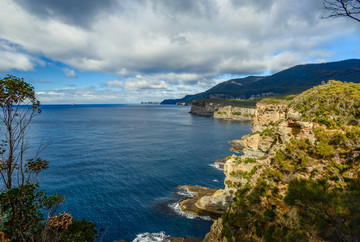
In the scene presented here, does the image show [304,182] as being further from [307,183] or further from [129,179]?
[129,179]

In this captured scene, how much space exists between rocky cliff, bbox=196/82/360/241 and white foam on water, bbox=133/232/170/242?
1028 centimetres

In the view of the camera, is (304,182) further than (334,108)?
No

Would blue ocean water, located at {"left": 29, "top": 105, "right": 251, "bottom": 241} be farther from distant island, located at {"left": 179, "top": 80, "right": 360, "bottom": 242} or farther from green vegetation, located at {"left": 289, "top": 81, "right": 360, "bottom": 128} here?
green vegetation, located at {"left": 289, "top": 81, "right": 360, "bottom": 128}

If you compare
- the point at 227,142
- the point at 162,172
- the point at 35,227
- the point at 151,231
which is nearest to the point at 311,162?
the point at 35,227

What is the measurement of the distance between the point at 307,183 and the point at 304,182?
536mm

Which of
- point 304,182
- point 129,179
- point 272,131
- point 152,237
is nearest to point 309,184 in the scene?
point 304,182

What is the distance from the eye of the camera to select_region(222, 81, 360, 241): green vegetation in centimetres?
1224

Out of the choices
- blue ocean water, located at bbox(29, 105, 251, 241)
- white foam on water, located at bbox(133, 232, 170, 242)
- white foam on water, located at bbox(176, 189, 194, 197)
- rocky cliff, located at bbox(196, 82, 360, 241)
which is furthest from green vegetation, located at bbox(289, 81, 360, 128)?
white foam on water, located at bbox(176, 189, 194, 197)

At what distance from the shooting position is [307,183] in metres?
14.6

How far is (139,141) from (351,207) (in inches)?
3578

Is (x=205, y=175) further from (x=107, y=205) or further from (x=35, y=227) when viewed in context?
(x=35, y=227)

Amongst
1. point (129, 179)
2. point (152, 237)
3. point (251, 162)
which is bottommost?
point (152, 237)

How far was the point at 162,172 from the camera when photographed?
58.3 meters

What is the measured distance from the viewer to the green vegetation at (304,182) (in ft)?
40.2
